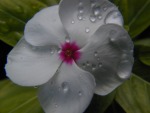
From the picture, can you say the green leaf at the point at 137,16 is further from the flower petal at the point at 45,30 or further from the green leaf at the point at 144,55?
the flower petal at the point at 45,30

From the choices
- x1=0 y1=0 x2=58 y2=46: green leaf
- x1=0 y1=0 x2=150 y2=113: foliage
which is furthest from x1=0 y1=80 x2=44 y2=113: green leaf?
x1=0 y1=0 x2=58 y2=46: green leaf

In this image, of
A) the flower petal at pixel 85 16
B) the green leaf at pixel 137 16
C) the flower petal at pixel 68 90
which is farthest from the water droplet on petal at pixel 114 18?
the green leaf at pixel 137 16

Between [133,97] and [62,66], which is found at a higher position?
[62,66]

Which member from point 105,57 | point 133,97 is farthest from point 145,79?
point 105,57

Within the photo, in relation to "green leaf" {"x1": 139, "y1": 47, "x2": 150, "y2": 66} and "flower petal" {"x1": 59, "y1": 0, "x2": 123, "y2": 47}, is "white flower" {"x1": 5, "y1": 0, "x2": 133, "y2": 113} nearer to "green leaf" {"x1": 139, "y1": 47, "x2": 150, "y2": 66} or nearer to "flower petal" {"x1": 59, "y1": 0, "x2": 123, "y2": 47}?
"flower petal" {"x1": 59, "y1": 0, "x2": 123, "y2": 47}

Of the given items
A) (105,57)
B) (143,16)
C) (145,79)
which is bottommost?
(145,79)

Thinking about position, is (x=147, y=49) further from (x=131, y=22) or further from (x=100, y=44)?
(x=100, y=44)
